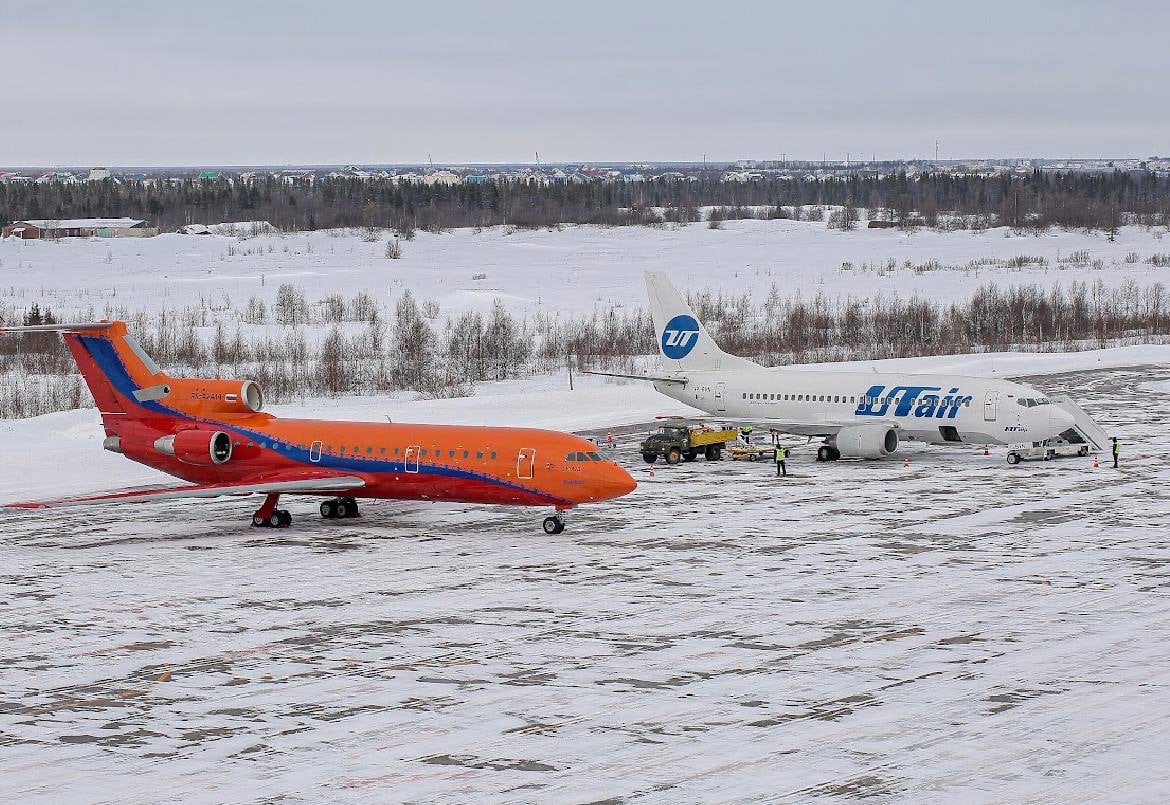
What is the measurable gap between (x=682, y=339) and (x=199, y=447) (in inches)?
1058

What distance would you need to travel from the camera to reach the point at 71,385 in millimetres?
85812

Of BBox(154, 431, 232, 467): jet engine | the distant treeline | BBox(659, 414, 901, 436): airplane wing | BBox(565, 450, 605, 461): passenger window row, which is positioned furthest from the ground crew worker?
the distant treeline

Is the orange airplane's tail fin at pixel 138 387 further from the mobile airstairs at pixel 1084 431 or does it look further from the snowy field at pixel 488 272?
the snowy field at pixel 488 272

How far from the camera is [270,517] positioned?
48969 millimetres

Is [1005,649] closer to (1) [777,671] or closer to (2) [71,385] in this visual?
(1) [777,671]

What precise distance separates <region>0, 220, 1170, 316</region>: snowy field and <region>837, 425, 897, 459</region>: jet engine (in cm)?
6602

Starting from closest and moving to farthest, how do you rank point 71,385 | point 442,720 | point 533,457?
point 442,720 < point 533,457 < point 71,385

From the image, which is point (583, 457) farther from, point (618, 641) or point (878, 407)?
point (878, 407)

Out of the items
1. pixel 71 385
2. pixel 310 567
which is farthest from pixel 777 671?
pixel 71 385

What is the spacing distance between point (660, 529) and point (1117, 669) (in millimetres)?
18418

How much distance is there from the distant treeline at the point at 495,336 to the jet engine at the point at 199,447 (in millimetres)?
30346

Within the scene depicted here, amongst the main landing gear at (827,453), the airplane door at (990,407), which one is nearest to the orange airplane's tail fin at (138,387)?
the main landing gear at (827,453)

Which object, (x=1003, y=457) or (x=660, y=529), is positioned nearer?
(x=660, y=529)

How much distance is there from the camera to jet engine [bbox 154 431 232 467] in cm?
4900
